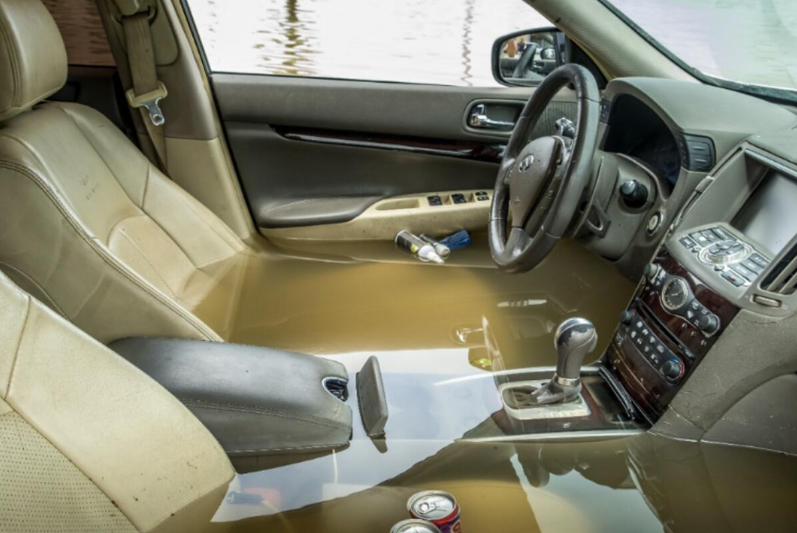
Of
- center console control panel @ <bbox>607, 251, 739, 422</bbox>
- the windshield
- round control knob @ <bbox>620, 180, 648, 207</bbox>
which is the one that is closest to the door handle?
Answer: the windshield

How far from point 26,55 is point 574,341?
3.86ft

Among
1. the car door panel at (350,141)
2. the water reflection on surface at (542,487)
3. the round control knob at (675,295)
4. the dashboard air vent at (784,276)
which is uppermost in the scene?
the dashboard air vent at (784,276)

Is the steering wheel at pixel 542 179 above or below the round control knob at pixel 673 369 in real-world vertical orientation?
above

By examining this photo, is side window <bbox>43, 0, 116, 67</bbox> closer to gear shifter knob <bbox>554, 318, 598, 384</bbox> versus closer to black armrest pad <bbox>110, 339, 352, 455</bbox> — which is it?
black armrest pad <bbox>110, 339, 352, 455</bbox>

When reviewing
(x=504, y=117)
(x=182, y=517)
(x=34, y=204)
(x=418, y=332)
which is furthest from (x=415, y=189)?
(x=182, y=517)

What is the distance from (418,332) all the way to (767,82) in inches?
42.9

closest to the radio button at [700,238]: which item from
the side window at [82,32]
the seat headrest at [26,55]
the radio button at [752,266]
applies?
the radio button at [752,266]

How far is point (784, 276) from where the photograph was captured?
127 centimetres

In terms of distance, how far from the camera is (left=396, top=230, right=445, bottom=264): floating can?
232 cm

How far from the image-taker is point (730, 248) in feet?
4.75

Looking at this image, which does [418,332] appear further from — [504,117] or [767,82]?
[767,82]

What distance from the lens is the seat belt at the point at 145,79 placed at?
6.52 feet

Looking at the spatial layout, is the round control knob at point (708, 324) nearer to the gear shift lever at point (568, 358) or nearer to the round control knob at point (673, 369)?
the round control knob at point (673, 369)

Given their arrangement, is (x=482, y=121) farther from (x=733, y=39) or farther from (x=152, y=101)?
(x=152, y=101)
